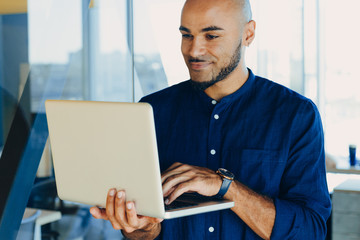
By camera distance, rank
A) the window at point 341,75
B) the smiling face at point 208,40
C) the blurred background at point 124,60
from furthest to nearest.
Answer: the window at point 341,75 < the blurred background at point 124,60 < the smiling face at point 208,40

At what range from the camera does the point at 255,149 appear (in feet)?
4.94

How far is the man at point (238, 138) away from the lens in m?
1.37

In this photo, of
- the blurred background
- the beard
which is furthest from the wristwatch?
the blurred background

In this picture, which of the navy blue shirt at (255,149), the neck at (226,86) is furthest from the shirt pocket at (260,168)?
the neck at (226,86)

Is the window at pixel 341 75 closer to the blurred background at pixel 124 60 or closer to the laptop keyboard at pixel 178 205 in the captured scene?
the blurred background at pixel 124 60

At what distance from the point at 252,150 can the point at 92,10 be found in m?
3.95

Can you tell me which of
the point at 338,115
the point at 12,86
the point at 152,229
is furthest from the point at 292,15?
the point at 152,229

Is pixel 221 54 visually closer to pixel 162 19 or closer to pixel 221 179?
pixel 221 179

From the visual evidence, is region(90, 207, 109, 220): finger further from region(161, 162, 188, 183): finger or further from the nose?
the nose

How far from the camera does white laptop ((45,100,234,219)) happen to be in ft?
3.49

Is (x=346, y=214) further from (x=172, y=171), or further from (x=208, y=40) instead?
(x=172, y=171)

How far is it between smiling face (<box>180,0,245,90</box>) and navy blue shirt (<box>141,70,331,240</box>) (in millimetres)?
94

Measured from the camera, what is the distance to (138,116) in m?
1.05

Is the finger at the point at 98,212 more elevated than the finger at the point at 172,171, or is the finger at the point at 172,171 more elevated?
the finger at the point at 172,171
